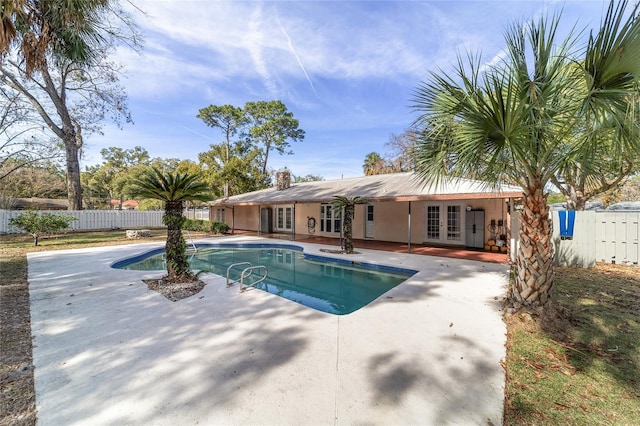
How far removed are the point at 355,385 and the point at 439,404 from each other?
84cm

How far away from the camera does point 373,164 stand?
31328 mm

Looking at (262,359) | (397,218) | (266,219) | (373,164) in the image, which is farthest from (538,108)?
(373,164)

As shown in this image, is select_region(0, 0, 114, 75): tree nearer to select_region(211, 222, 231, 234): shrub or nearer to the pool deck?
the pool deck

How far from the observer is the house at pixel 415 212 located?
10266 millimetres

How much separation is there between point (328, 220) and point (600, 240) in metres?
12.6

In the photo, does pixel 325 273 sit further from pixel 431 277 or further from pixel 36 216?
pixel 36 216

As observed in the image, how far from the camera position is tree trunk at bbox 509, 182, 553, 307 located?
4.48 metres

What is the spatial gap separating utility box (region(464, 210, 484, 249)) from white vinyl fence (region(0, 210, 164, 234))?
26046 millimetres

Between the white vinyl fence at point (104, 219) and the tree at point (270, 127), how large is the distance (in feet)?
41.3

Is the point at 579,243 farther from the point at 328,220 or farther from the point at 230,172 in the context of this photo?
the point at 230,172

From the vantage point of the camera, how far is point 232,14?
8.19 meters

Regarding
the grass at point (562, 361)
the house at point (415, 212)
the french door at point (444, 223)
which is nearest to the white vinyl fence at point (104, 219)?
the house at point (415, 212)

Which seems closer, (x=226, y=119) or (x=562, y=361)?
(x=562, y=361)

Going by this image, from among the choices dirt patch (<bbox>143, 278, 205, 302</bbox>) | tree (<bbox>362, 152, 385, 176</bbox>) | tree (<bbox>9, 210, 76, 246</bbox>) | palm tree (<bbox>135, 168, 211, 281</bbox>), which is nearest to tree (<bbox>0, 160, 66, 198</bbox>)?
tree (<bbox>9, 210, 76, 246</bbox>)
